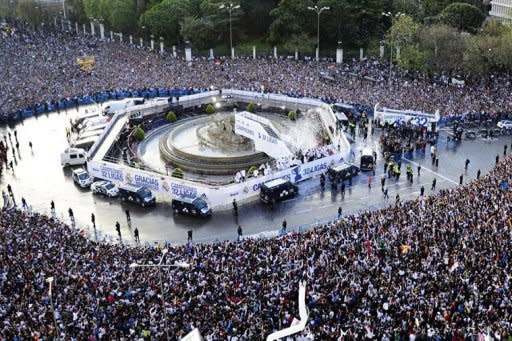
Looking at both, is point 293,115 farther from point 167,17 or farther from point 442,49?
point 167,17

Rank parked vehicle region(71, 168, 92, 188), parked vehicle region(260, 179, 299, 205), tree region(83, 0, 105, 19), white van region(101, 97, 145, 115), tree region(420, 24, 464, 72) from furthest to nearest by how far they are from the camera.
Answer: tree region(83, 0, 105, 19) < tree region(420, 24, 464, 72) < white van region(101, 97, 145, 115) < parked vehicle region(71, 168, 92, 188) < parked vehicle region(260, 179, 299, 205)

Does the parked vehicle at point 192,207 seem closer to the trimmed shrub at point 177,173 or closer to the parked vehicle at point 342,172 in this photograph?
the trimmed shrub at point 177,173

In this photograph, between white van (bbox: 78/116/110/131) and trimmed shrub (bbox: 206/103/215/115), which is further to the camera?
trimmed shrub (bbox: 206/103/215/115)

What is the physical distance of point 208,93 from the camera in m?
56.3

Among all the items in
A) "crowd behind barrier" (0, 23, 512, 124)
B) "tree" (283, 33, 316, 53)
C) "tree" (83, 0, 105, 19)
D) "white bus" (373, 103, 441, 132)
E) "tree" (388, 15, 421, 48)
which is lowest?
"white bus" (373, 103, 441, 132)

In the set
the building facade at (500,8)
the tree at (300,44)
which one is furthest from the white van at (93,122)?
the building facade at (500,8)

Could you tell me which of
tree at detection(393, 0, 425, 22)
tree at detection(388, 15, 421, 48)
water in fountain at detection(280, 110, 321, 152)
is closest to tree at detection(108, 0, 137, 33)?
tree at detection(393, 0, 425, 22)

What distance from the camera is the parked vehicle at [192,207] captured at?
34.6 metres

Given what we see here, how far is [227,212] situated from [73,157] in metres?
13.9

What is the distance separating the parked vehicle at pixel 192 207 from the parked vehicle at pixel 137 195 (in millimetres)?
1849

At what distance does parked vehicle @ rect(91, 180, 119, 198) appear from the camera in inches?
1483

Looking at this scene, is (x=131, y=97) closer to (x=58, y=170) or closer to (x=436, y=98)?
(x=58, y=170)

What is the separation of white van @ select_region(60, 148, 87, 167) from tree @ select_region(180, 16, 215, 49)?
102 feet

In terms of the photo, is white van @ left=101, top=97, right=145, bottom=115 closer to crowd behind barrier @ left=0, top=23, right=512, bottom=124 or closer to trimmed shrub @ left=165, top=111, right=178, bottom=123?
trimmed shrub @ left=165, top=111, right=178, bottom=123
